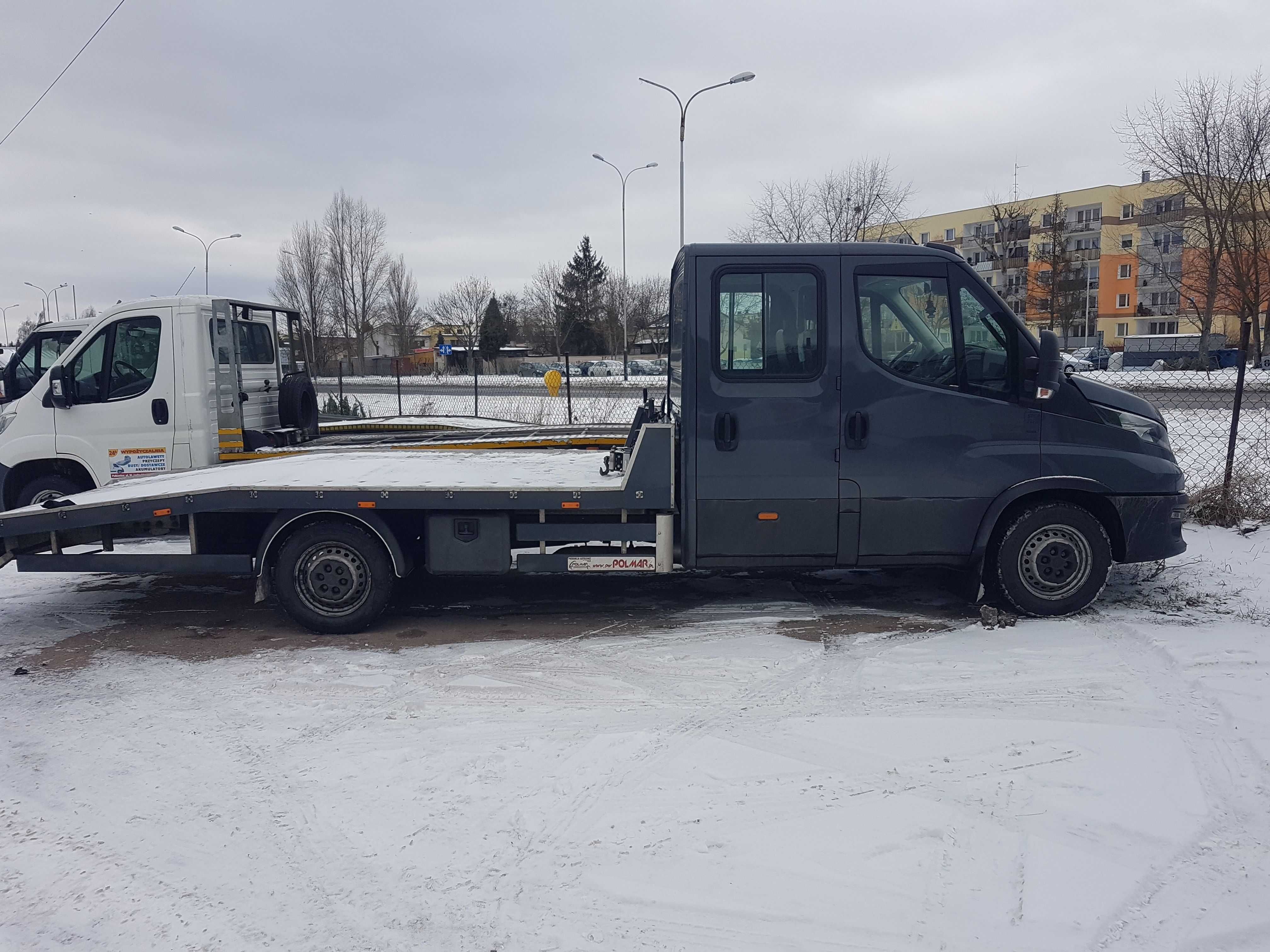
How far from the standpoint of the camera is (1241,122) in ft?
74.2

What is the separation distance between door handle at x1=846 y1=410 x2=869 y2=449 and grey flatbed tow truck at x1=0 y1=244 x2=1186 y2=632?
0.01 m

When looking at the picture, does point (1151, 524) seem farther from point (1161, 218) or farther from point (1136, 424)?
point (1161, 218)

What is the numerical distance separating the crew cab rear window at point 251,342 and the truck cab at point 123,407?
49 mm

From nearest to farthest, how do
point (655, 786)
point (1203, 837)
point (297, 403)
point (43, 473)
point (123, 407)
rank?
point (1203, 837), point (655, 786), point (123, 407), point (43, 473), point (297, 403)

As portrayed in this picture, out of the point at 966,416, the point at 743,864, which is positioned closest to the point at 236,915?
the point at 743,864

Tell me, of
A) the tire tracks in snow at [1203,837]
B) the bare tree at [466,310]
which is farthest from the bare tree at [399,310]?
the tire tracks in snow at [1203,837]

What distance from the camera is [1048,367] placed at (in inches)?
234

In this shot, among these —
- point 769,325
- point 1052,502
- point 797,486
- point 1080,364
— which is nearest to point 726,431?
point 797,486

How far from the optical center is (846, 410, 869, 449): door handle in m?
6.02

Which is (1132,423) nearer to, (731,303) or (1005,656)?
(1005,656)

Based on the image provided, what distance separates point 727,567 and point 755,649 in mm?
662

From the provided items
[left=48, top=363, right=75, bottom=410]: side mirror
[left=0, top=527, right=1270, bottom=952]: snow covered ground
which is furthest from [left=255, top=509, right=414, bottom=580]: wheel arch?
[left=48, top=363, right=75, bottom=410]: side mirror

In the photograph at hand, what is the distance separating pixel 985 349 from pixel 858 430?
1.03 m

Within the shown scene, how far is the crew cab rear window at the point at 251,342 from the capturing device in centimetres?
920
